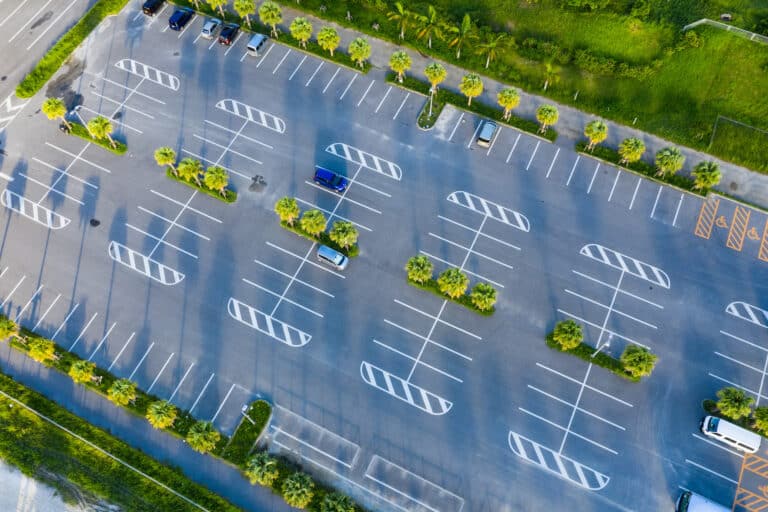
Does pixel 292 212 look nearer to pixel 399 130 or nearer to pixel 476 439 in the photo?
pixel 399 130

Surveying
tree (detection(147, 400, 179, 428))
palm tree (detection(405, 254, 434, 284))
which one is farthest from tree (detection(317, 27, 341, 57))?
tree (detection(147, 400, 179, 428))

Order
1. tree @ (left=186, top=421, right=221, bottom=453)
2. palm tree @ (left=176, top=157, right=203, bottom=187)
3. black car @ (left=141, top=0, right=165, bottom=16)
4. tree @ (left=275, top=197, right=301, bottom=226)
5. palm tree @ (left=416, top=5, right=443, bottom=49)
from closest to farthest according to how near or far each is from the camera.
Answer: tree @ (left=186, top=421, right=221, bottom=453)
tree @ (left=275, top=197, right=301, bottom=226)
palm tree @ (left=176, top=157, right=203, bottom=187)
palm tree @ (left=416, top=5, right=443, bottom=49)
black car @ (left=141, top=0, right=165, bottom=16)

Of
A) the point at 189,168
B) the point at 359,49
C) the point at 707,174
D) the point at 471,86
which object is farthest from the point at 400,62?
the point at 707,174

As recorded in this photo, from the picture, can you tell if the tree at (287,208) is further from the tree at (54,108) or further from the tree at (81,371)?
the tree at (54,108)

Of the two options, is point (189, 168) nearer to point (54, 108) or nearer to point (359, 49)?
point (54, 108)

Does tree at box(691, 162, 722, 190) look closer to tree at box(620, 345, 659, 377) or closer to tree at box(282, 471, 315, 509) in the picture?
tree at box(620, 345, 659, 377)

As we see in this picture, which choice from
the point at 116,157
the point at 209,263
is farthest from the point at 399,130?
the point at 116,157
